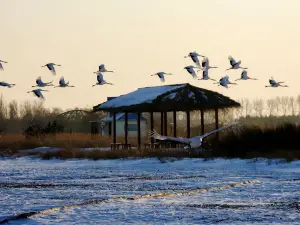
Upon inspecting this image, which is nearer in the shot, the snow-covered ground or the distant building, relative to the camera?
the snow-covered ground

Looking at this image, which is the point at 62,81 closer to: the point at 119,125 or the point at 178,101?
the point at 178,101

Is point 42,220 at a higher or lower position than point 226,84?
lower

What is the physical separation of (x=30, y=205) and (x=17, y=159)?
24.2 m

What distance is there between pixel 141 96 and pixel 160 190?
2194cm

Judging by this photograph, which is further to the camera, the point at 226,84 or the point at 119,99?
the point at 119,99

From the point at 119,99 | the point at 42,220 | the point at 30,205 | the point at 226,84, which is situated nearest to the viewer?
the point at 42,220

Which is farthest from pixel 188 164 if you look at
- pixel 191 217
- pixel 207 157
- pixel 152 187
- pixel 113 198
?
pixel 191 217

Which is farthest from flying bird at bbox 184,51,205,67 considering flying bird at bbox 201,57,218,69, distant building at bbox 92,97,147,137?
Answer: distant building at bbox 92,97,147,137

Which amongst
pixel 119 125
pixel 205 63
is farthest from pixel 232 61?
pixel 119 125

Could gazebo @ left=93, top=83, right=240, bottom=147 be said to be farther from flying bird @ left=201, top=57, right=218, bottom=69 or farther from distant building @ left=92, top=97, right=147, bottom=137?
distant building @ left=92, top=97, right=147, bottom=137

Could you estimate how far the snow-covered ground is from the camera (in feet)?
46.2

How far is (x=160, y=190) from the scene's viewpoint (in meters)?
19.3

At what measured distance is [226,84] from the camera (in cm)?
3216

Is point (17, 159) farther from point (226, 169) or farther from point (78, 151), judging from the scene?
point (226, 169)
